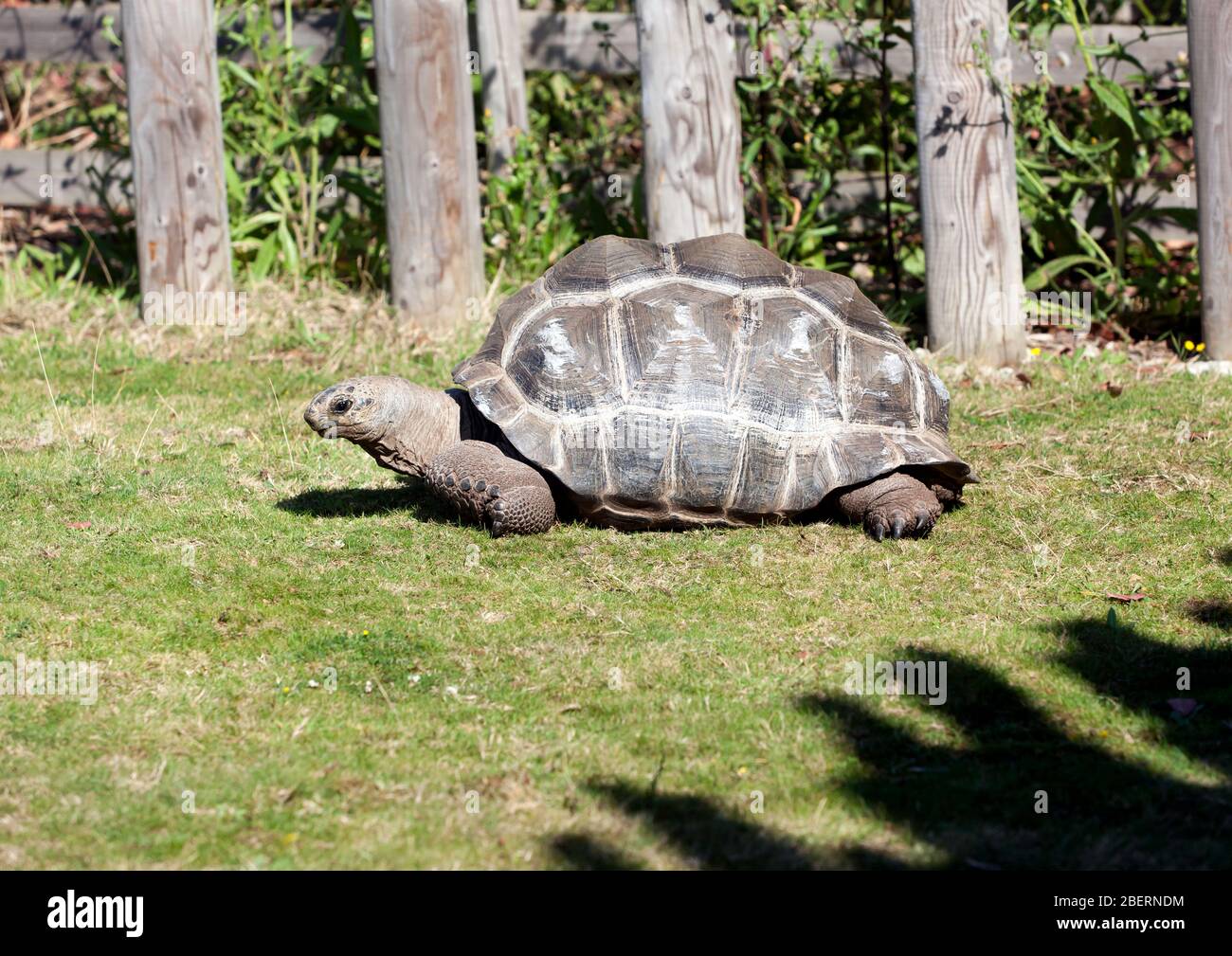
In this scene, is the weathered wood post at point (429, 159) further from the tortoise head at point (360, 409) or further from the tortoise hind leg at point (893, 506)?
the tortoise hind leg at point (893, 506)

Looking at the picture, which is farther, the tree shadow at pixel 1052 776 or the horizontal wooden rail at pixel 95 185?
the horizontal wooden rail at pixel 95 185

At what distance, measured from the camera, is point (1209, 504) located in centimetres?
590

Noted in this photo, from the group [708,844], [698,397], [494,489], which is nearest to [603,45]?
[698,397]

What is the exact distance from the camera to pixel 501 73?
29.5ft

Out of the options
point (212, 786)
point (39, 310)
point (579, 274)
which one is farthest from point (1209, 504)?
point (39, 310)

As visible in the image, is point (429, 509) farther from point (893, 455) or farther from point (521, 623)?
point (893, 455)

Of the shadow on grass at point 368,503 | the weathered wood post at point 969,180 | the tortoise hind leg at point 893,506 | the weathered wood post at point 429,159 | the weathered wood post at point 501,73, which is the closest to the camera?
the tortoise hind leg at point 893,506

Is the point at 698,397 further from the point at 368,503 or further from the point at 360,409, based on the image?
the point at 368,503

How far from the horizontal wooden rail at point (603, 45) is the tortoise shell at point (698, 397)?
327 centimetres

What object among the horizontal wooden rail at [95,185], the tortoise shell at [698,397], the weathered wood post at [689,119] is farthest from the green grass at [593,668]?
the horizontal wooden rail at [95,185]

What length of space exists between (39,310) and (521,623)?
5.39 m

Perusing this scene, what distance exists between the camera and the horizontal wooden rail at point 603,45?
869cm

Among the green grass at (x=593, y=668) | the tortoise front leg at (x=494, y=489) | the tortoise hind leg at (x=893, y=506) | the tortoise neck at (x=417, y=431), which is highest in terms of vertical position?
the tortoise neck at (x=417, y=431)

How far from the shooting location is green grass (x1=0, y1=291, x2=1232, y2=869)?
Answer: 144 inches
